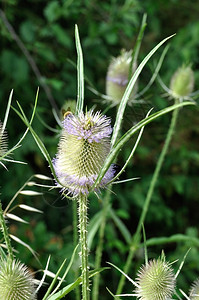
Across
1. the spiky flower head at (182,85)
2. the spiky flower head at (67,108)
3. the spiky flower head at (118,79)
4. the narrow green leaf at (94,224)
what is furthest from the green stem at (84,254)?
the spiky flower head at (182,85)

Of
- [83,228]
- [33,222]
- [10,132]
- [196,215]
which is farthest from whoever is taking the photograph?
[196,215]

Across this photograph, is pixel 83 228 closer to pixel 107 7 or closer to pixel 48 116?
pixel 48 116

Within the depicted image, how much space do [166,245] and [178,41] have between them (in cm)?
150

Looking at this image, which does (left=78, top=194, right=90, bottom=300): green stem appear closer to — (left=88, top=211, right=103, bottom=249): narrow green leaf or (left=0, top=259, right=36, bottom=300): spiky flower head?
(left=0, top=259, right=36, bottom=300): spiky flower head

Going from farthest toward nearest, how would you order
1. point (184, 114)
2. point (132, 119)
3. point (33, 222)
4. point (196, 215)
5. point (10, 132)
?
point (196, 215)
point (184, 114)
point (10, 132)
point (33, 222)
point (132, 119)

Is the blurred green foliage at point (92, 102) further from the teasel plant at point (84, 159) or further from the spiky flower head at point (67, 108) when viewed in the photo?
the teasel plant at point (84, 159)

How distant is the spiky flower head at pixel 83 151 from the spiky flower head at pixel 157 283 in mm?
212

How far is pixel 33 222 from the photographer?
246 cm

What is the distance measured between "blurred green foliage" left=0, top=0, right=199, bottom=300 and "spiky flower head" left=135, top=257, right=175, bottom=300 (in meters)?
1.12

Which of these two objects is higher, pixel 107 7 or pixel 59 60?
pixel 107 7

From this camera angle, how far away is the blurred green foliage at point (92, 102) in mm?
2533

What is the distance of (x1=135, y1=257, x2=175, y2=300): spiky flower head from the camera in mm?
931

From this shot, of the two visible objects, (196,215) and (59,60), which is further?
(196,215)

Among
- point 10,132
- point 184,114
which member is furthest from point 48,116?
point 184,114
